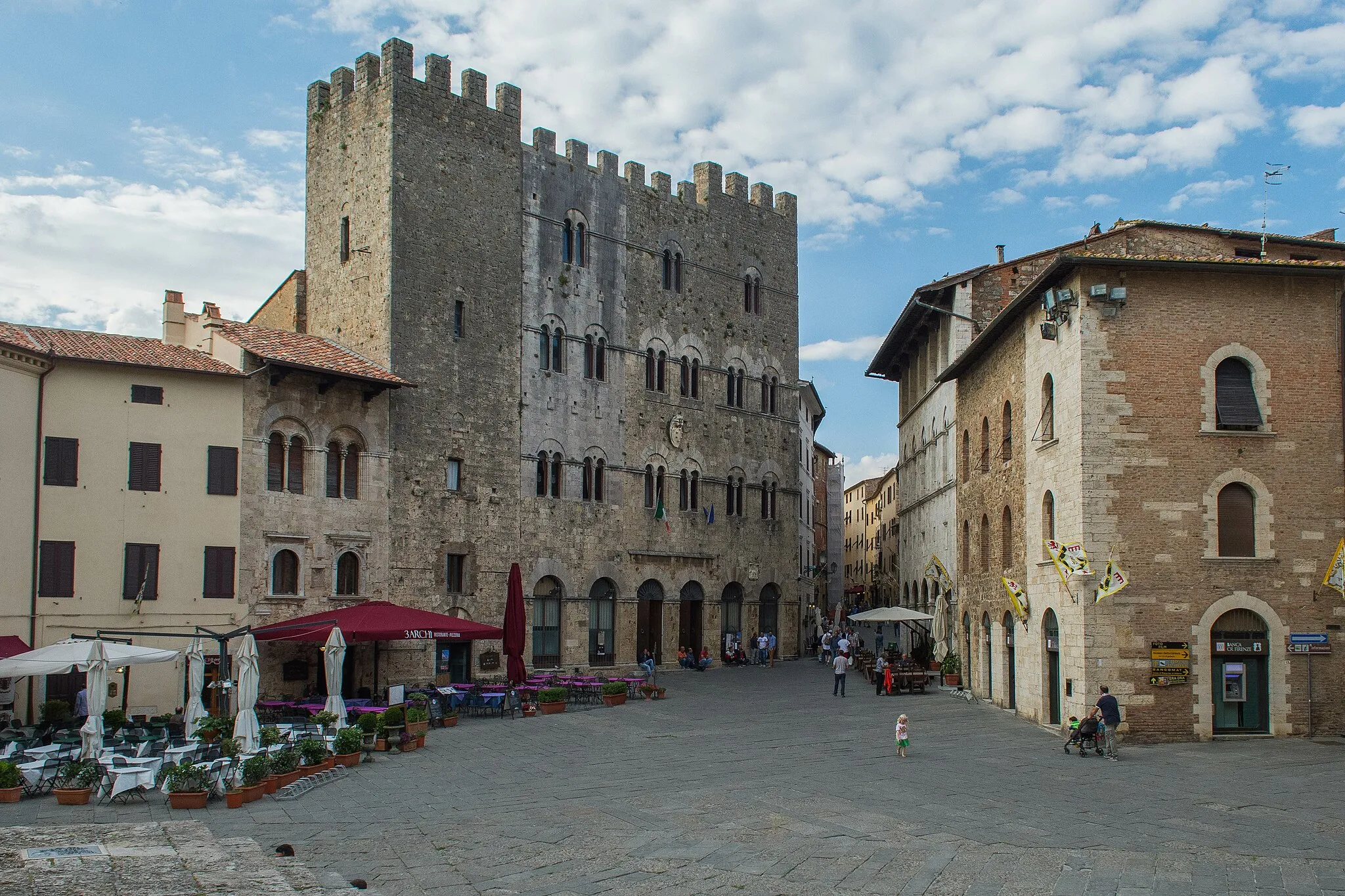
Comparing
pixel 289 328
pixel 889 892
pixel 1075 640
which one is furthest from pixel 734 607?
pixel 889 892

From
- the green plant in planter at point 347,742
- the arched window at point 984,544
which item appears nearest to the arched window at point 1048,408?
the arched window at point 984,544

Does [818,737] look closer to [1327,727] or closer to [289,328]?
[1327,727]

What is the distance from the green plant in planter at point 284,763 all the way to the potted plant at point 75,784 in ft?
7.86

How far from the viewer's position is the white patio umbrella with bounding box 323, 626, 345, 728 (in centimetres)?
2331

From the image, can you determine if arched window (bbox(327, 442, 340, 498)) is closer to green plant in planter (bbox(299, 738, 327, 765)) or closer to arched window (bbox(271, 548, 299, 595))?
arched window (bbox(271, 548, 299, 595))

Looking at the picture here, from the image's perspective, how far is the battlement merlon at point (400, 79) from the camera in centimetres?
3684

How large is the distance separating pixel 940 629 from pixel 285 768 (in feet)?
84.1

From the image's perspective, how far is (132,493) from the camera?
29.0 meters

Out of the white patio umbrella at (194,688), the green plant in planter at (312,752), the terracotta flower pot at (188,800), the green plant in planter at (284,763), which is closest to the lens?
the terracotta flower pot at (188,800)

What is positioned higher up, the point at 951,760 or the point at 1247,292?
the point at 1247,292

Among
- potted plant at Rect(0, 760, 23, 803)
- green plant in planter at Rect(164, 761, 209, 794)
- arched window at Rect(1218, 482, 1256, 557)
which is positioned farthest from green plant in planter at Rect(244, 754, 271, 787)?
arched window at Rect(1218, 482, 1256, 557)

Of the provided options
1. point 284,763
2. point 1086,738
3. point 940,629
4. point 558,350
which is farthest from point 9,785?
point 940,629

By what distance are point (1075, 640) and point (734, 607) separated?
76.0 ft

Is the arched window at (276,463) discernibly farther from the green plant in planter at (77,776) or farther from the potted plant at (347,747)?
the green plant in planter at (77,776)
